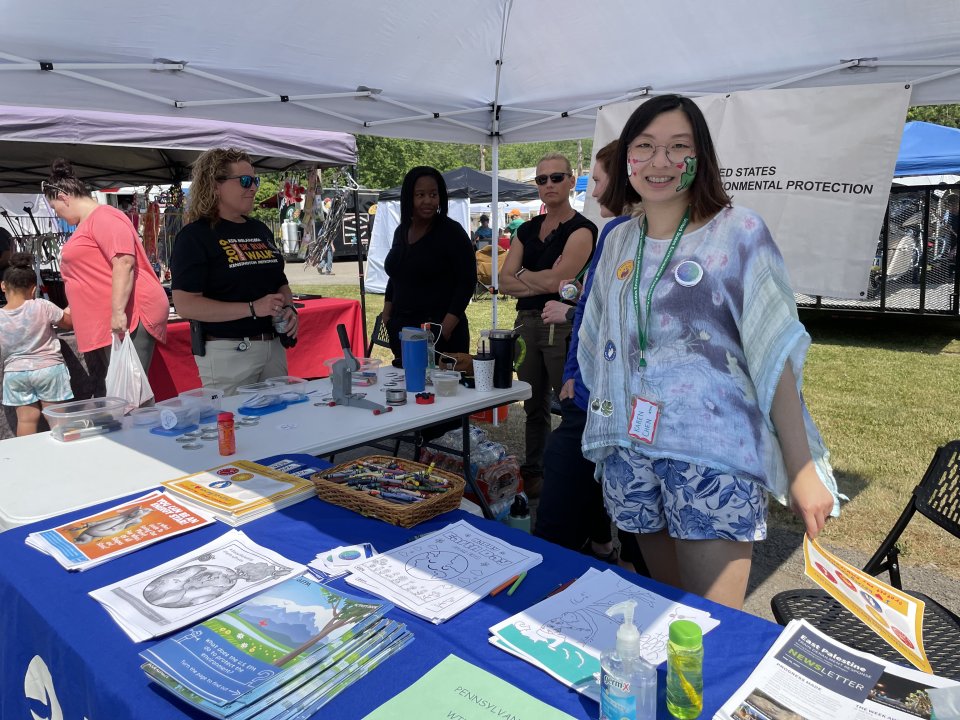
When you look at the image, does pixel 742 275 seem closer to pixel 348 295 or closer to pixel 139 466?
pixel 139 466

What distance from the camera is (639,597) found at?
120 cm

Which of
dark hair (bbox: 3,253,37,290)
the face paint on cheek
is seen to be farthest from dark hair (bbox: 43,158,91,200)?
the face paint on cheek

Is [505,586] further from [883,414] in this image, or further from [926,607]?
[883,414]

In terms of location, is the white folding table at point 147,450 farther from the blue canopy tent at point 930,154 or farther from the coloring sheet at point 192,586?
the blue canopy tent at point 930,154

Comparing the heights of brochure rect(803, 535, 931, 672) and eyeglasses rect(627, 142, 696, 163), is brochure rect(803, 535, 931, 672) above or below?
below

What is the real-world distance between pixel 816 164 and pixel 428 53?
2370 mm

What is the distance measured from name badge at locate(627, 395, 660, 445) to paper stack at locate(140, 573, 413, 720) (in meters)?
0.62

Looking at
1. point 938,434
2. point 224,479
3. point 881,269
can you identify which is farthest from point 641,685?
point 881,269

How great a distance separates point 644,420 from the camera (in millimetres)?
1352

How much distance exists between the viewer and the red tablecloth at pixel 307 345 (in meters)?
4.54

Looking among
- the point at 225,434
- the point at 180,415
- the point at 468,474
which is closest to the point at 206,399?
the point at 180,415

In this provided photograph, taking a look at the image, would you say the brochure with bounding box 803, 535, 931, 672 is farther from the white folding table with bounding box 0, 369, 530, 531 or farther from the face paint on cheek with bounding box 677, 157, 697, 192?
the white folding table with bounding box 0, 369, 530, 531

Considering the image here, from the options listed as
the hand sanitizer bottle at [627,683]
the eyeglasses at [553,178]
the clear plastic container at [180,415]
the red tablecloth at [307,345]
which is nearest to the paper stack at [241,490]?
the clear plastic container at [180,415]

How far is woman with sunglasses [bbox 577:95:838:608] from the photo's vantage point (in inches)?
50.6
